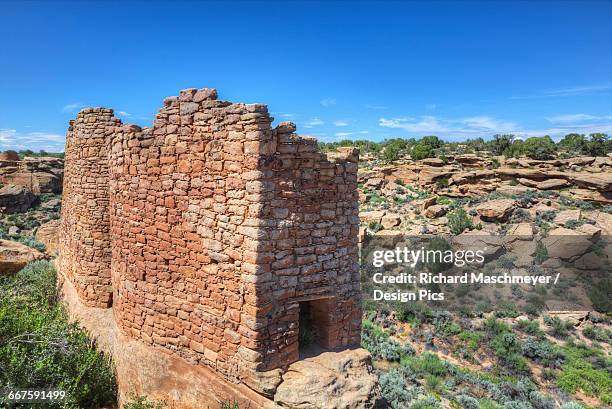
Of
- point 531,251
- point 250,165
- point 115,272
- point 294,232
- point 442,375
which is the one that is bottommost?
point 442,375

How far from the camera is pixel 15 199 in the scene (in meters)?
27.9

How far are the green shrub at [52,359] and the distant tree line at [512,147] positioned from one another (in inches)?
1137

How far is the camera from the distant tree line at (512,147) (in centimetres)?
3812

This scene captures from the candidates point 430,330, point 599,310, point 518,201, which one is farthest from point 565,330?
point 518,201

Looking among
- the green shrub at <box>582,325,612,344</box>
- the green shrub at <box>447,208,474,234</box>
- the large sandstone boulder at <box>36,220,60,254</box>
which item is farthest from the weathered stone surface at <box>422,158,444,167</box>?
the large sandstone boulder at <box>36,220,60,254</box>

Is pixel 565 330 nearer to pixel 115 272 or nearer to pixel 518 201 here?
pixel 518 201

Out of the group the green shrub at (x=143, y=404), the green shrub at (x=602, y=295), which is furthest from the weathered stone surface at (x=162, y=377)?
the green shrub at (x=602, y=295)

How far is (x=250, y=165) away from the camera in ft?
15.2

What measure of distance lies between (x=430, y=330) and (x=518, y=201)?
51.7ft

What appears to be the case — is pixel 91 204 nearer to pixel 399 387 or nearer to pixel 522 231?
pixel 399 387

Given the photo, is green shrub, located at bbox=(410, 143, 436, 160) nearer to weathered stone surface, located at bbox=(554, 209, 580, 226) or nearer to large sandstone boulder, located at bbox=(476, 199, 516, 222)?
large sandstone boulder, located at bbox=(476, 199, 516, 222)

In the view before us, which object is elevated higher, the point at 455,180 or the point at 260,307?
the point at 455,180

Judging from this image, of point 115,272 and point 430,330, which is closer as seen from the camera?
point 115,272

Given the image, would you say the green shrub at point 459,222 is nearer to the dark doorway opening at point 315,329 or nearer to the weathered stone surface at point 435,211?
the weathered stone surface at point 435,211
